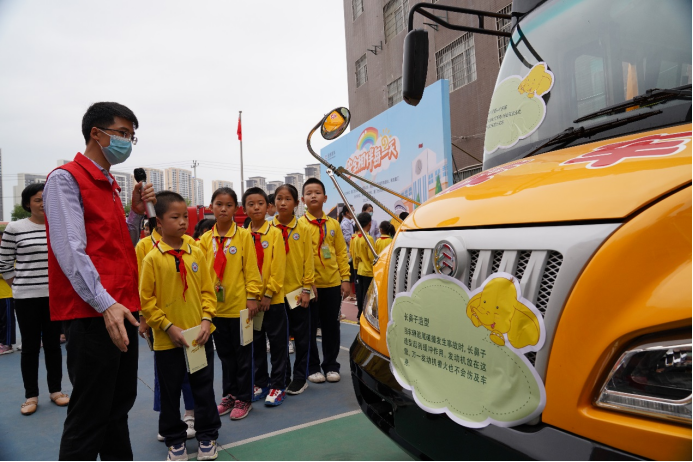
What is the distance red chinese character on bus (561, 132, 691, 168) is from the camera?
4.60 ft

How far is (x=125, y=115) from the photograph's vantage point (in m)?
2.28

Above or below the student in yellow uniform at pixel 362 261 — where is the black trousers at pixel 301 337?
below

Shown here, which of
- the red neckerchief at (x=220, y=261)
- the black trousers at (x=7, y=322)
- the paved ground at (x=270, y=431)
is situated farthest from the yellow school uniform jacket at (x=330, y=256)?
the black trousers at (x=7, y=322)

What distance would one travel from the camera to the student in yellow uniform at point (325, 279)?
442 cm

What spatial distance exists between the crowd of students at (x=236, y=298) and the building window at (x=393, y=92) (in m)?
11.0

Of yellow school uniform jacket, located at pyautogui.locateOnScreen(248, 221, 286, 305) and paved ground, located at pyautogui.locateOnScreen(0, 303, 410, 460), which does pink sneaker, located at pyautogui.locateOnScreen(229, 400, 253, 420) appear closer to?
paved ground, located at pyautogui.locateOnScreen(0, 303, 410, 460)

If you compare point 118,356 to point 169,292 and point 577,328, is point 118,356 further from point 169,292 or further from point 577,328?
point 577,328

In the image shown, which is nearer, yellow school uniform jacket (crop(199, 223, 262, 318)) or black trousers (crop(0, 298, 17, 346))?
yellow school uniform jacket (crop(199, 223, 262, 318))

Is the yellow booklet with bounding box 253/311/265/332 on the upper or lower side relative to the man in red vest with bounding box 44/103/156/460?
lower

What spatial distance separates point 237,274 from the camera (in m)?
3.68

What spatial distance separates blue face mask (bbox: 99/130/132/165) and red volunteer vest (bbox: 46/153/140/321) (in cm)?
10

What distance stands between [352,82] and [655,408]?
58.0ft

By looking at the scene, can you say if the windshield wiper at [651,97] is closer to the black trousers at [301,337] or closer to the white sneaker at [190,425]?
the black trousers at [301,337]

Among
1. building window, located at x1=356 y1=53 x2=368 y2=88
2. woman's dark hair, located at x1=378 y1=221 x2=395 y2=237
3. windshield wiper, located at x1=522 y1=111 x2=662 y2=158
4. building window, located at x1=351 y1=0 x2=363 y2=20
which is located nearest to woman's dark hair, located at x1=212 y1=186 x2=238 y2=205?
windshield wiper, located at x1=522 y1=111 x2=662 y2=158
